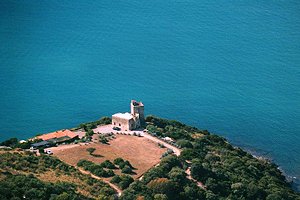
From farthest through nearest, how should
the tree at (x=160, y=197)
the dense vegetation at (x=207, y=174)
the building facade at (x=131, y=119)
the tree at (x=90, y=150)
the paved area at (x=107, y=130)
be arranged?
the building facade at (x=131, y=119)
the paved area at (x=107, y=130)
the tree at (x=90, y=150)
the dense vegetation at (x=207, y=174)
the tree at (x=160, y=197)

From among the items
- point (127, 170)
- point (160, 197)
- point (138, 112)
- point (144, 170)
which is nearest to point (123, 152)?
point (144, 170)

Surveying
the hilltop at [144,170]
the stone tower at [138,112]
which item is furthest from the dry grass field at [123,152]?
the stone tower at [138,112]

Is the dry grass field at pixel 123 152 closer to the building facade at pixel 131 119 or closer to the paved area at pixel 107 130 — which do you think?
the paved area at pixel 107 130

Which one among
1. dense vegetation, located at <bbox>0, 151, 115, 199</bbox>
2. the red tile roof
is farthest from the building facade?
dense vegetation, located at <bbox>0, 151, 115, 199</bbox>

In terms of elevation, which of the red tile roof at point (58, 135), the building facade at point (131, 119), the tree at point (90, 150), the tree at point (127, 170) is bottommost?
the tree at point (127, 170)

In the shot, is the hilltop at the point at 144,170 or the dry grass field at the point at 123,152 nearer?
the hilltop at the point at 144,170

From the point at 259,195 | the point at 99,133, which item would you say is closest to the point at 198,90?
the point at 99,133

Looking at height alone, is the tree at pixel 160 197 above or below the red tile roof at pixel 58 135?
below
